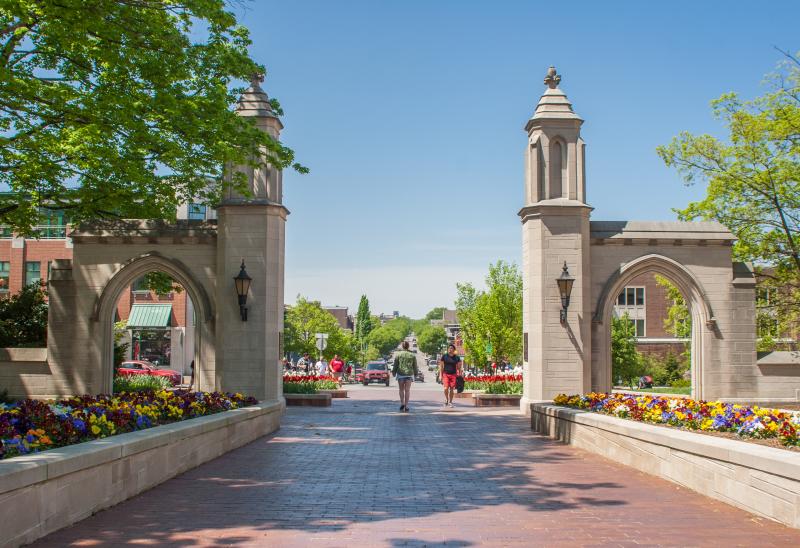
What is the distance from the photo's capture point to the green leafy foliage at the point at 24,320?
21.0 m

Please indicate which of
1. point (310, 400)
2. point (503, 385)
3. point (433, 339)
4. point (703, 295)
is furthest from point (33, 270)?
point (433, 339)

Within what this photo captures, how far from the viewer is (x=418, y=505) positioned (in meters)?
7.64

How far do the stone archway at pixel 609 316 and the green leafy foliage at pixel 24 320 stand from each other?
14257mm

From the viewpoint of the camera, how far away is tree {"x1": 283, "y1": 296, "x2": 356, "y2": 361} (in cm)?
6519

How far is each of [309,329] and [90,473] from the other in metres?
64.1

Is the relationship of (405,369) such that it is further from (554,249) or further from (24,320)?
(24,320)

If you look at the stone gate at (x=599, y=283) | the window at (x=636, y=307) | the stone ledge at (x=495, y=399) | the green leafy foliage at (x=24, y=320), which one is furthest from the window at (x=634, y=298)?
the green leafy foliage at (x=24, y=320)

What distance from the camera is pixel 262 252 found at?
18.4 metres

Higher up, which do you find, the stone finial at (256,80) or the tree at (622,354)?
the stone finial at (256,80)

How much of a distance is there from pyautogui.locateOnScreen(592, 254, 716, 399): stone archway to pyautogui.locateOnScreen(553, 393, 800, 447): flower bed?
515cm

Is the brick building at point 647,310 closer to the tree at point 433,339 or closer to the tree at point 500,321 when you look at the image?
the tree at point 500,321

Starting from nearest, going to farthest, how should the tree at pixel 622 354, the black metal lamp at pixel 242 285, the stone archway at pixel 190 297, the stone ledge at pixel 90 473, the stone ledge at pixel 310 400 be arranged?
the stone ledge at pixel 90 473
the black metal lamp at pixel 242 285
the stone archway at pixel 190 297
the stone ledge at pixel 310 400
the tree at pixel 622 354

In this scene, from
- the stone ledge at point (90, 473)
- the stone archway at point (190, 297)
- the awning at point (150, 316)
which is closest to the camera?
the stone ledge at point (90, 473)

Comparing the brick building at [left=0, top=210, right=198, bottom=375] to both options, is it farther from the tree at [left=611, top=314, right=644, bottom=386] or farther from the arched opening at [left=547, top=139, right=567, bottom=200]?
the arched opening at [left=547, top=139, right=567, bottom=200]
